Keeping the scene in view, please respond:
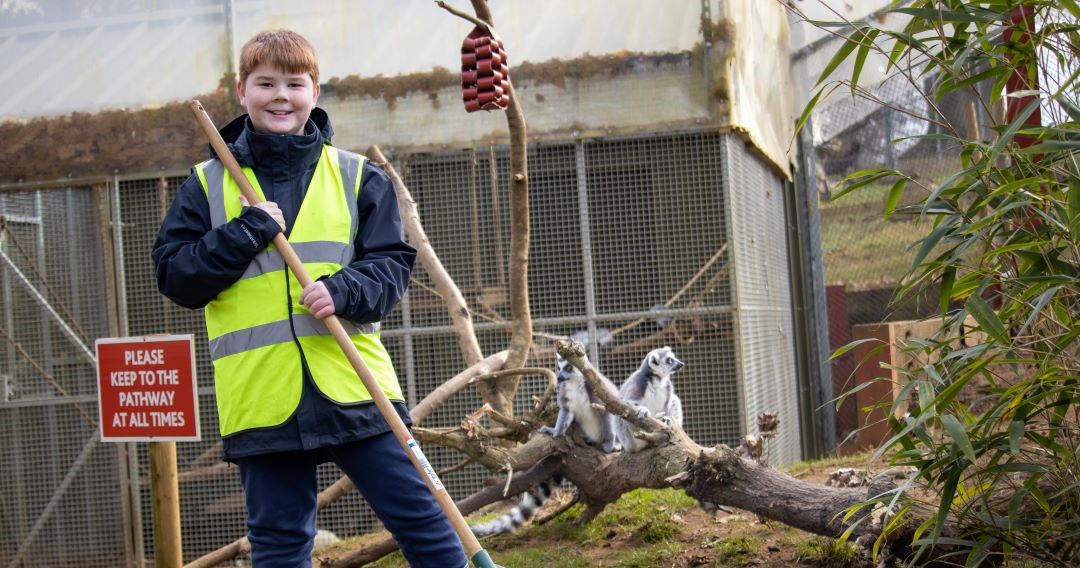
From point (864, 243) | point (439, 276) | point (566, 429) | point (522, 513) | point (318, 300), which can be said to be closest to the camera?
point (318, 300)

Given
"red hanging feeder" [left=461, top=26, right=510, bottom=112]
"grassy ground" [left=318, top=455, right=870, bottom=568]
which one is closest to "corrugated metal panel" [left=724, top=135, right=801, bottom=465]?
"grassy ground" [left=318, top=455, right=870, bottom=568]

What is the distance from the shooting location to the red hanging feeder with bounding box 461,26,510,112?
14.9ft

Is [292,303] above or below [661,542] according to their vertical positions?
above

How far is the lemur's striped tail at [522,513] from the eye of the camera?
4.79 metres

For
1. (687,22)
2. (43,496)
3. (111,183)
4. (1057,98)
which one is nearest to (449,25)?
(687,22)

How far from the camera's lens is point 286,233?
8.96ft

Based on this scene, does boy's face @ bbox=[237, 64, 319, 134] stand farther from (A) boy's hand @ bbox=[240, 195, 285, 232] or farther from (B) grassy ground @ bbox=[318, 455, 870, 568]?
(B) grassy ground @ bbox=[318, 455, 870, 568]

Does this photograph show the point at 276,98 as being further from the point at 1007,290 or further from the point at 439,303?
the point at 439,303

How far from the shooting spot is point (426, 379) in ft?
22.1

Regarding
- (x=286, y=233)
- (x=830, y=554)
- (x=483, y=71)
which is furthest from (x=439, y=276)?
(x=286, y=233)

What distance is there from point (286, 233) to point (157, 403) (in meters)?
1.65

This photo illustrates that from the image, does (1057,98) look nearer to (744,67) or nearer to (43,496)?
(744,67)

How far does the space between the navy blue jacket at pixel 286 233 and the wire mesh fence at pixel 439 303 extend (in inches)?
140

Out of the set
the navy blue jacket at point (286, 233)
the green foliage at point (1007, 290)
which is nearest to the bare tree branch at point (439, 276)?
the navy blue jacket at point (286, 233)
